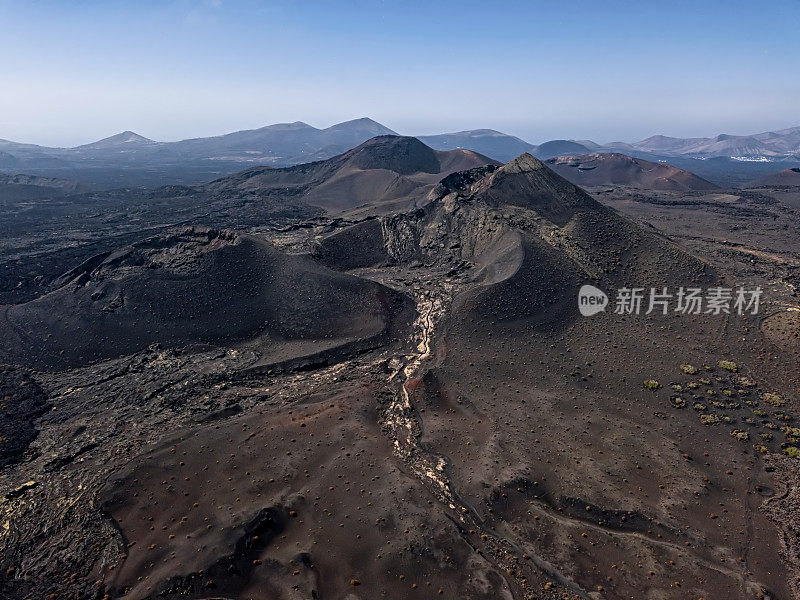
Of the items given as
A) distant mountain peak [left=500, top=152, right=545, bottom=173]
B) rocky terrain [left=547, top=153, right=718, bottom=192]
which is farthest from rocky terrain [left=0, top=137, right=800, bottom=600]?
rocky terrain [left=547, top=153, right=718, bottom=192]

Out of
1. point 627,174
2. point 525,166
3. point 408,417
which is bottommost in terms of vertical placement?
point 408,417

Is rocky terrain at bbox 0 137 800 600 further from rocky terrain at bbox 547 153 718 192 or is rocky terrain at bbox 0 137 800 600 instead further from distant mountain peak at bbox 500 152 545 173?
rocky terrain at bbox 547 153 718 192

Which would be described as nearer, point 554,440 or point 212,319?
point 554,440

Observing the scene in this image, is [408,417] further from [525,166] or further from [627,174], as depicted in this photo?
[627,174]

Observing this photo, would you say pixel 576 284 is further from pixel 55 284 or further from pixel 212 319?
pixel 55 284

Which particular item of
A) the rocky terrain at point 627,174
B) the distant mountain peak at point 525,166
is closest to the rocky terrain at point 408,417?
the distant mountain peak at point 525,166

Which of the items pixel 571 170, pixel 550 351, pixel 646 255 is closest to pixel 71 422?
pixel 550 351

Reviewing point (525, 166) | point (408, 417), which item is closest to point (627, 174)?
point (525, 166)

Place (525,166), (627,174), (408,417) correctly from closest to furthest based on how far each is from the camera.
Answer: (408,417)
(525,166)
(627,174)

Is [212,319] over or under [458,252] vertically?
under
